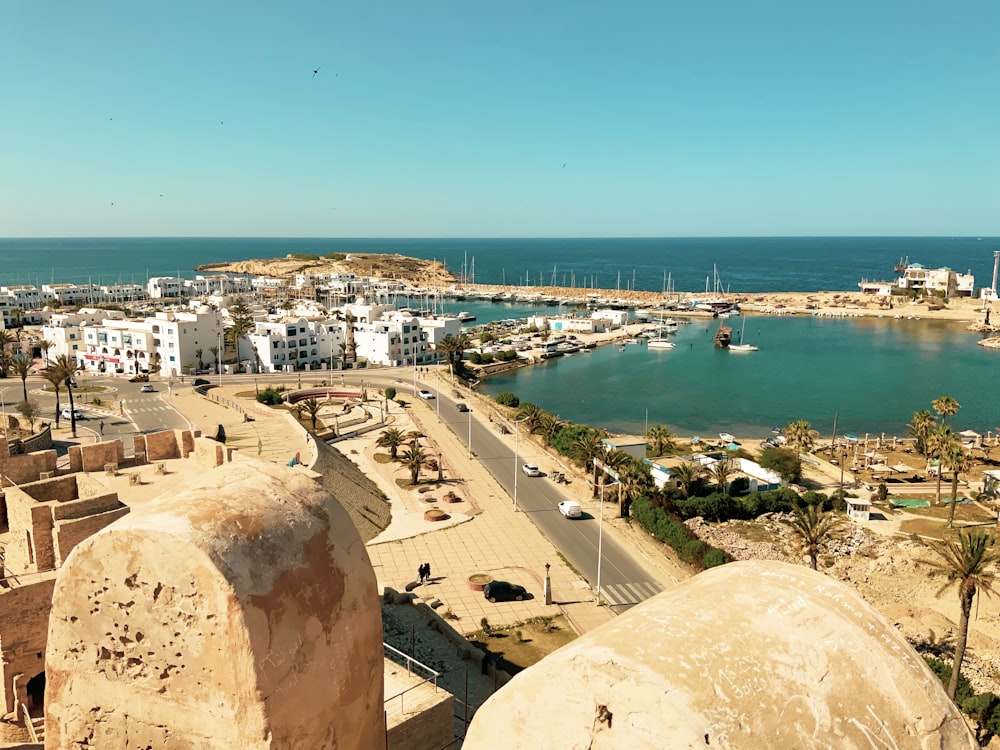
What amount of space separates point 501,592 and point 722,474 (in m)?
20.1

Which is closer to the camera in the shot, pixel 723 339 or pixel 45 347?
pixel 45 347

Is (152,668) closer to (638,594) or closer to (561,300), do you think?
(638,594)

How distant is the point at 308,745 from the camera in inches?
308

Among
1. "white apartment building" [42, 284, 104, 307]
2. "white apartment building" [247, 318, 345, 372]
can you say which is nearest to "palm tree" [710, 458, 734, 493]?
"white apartment building" [247, 318, 345, 372]

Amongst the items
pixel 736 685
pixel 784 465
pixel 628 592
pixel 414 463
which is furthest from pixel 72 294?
pixel 736 685

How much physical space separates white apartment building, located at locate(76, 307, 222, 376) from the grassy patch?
2444 inches

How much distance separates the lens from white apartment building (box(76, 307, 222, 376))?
76.4 metres

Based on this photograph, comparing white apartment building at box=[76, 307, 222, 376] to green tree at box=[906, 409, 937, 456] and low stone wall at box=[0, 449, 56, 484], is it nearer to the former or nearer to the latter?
low stone wall at box=[0, 449, 56, 484]

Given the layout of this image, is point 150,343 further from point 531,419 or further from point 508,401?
point 531,419

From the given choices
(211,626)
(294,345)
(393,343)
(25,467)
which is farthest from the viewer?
(393,343)

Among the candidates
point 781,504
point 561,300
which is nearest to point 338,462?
point 781,504

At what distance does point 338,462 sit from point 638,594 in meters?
22.5

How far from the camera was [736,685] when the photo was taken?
5395mm

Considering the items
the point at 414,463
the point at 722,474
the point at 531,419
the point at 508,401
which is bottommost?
the point at 508,401
